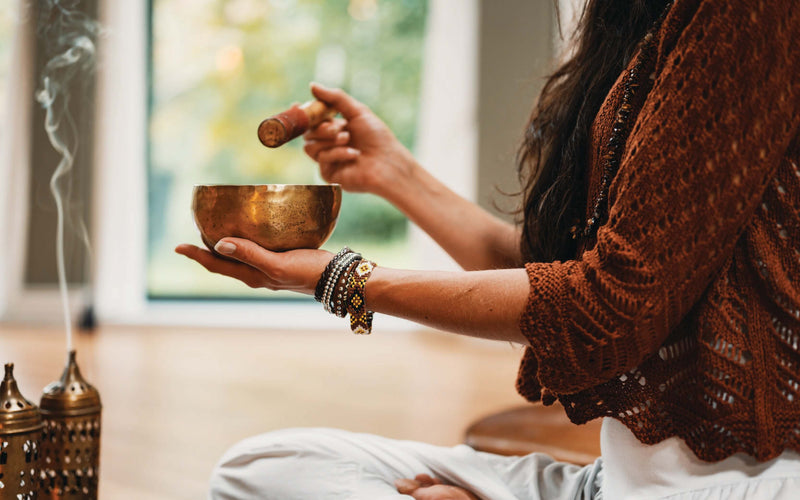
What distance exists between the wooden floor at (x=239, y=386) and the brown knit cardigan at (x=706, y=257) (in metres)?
1.20

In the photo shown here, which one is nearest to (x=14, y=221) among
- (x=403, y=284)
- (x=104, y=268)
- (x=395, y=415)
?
(x=104, y=268)

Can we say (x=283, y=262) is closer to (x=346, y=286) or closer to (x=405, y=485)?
(x=346, y=286)

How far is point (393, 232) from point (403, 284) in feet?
13.8

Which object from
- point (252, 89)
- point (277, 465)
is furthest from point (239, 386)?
point (252, 89)

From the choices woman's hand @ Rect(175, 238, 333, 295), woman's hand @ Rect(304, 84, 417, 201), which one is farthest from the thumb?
woman's hand @ Rect(175, 238, 333, 295)

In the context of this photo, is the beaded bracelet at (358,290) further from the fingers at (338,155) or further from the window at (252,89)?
the window at (252,89)

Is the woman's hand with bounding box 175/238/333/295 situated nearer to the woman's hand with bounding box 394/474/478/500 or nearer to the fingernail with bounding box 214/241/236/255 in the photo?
the fingernail with bounding box 214/241/236/255

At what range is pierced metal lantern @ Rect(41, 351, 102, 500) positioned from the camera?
1.18 m

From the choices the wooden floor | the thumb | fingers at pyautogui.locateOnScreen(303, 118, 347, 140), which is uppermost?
the thumb

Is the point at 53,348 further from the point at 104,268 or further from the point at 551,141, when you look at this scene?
the point at 551,141

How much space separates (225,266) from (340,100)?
18.7 inches

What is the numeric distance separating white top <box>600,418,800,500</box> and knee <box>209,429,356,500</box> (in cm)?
40

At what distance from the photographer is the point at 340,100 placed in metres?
1.45

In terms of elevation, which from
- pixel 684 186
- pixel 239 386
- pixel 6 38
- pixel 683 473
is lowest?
pixel 239 386
